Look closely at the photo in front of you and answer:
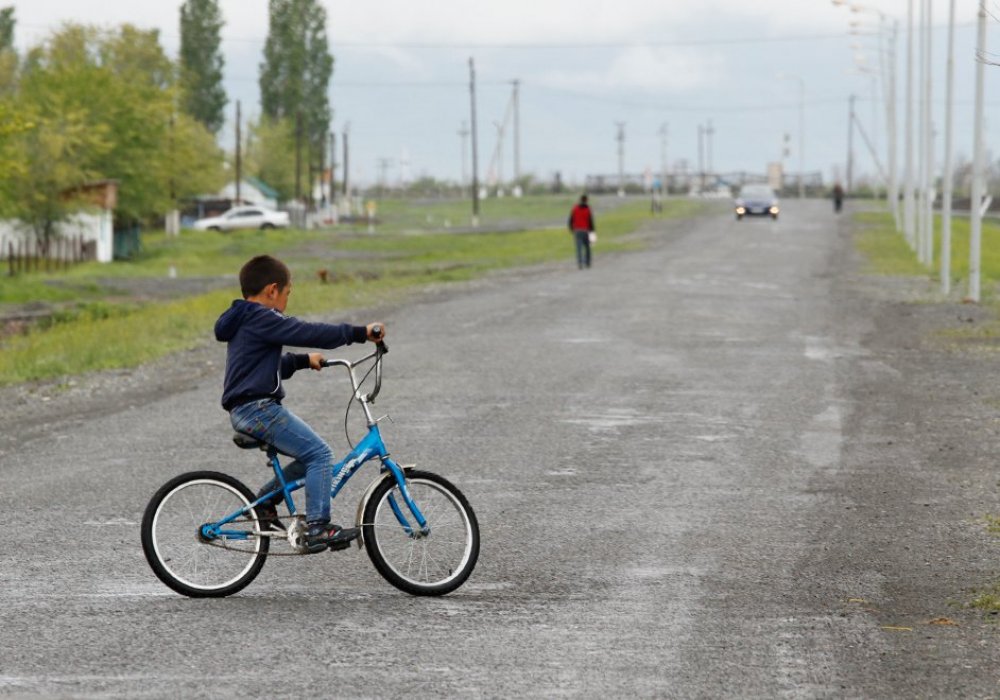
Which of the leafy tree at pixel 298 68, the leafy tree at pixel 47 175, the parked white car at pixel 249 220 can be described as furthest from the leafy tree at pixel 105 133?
the leafy tree at pixel 298 68

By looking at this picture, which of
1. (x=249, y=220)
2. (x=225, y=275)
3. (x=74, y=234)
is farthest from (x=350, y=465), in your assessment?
(x=249, y=220)

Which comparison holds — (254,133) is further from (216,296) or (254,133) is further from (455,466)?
(455,466)

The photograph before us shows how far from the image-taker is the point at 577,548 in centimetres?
939

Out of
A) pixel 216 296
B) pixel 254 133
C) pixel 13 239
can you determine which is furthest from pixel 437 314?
pixel 254 133

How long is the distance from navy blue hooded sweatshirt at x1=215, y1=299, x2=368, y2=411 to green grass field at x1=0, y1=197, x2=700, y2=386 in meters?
12.5

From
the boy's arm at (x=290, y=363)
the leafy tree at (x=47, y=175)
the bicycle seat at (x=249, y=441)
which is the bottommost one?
the bicycle seat at (x=249, y=441)

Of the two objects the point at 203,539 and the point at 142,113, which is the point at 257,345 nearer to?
the point at 203,539

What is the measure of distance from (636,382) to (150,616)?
10793 mm

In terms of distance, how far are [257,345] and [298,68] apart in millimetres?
118084

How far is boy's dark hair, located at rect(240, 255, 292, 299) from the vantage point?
26.6ft

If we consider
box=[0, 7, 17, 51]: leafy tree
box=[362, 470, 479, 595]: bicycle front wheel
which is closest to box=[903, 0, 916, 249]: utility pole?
box=[362, 470, 479, 595]: bicycle front wheel

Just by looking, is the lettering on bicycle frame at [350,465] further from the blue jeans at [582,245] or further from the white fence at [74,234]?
the white fence at [74,234]

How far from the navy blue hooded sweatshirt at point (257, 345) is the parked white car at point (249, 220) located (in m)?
91.0

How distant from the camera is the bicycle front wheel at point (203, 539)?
8.06 meters
